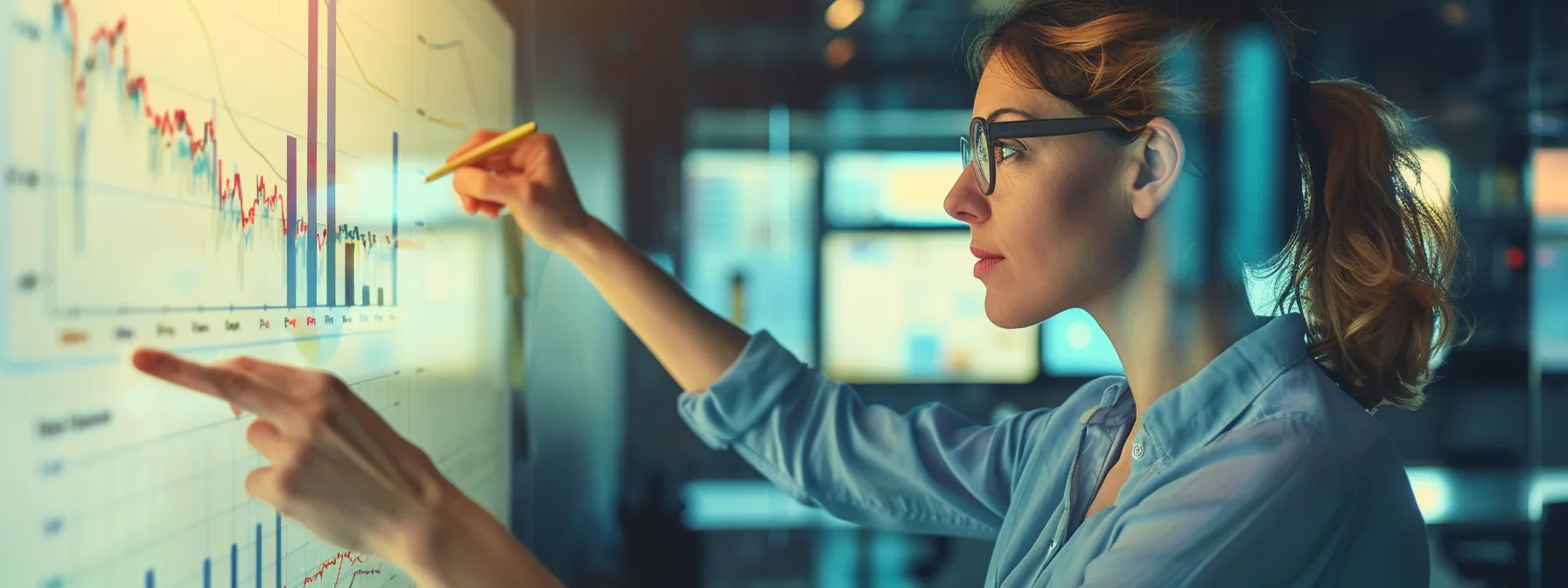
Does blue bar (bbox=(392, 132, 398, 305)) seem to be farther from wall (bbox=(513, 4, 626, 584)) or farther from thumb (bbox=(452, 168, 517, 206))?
wall (bbox=(513, 4, 626, 584))

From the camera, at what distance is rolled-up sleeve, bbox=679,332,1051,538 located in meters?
1.01

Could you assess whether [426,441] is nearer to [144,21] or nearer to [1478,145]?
[144,21]

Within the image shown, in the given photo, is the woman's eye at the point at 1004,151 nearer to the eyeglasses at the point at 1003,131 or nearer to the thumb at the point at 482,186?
the eyeglasses at the point at 1003,131

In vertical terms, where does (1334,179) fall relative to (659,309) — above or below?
above

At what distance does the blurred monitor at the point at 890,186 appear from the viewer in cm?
182

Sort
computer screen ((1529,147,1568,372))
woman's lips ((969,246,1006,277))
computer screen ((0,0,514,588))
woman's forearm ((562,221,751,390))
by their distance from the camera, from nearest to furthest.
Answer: computer screen ((0,0,514,588)) < woman's lips ((969,246,1006,277)) < woman's forearm ((562,221,751,390)) < computer screen ((1529,147,1568,372))

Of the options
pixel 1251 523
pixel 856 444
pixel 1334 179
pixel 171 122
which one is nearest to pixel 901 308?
pixel 856 444

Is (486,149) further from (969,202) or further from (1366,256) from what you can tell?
(1366,256)

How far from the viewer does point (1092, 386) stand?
987mm

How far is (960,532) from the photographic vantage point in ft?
3.67

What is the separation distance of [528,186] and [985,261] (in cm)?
43

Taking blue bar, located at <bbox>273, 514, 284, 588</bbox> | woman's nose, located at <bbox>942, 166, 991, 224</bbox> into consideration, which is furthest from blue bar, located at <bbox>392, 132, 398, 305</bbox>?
woman's nose, located at <bbox>942, 166, 991, 224</bbox>

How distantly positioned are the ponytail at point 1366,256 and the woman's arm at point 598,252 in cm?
55

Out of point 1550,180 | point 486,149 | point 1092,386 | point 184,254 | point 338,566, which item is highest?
point 1550,180
